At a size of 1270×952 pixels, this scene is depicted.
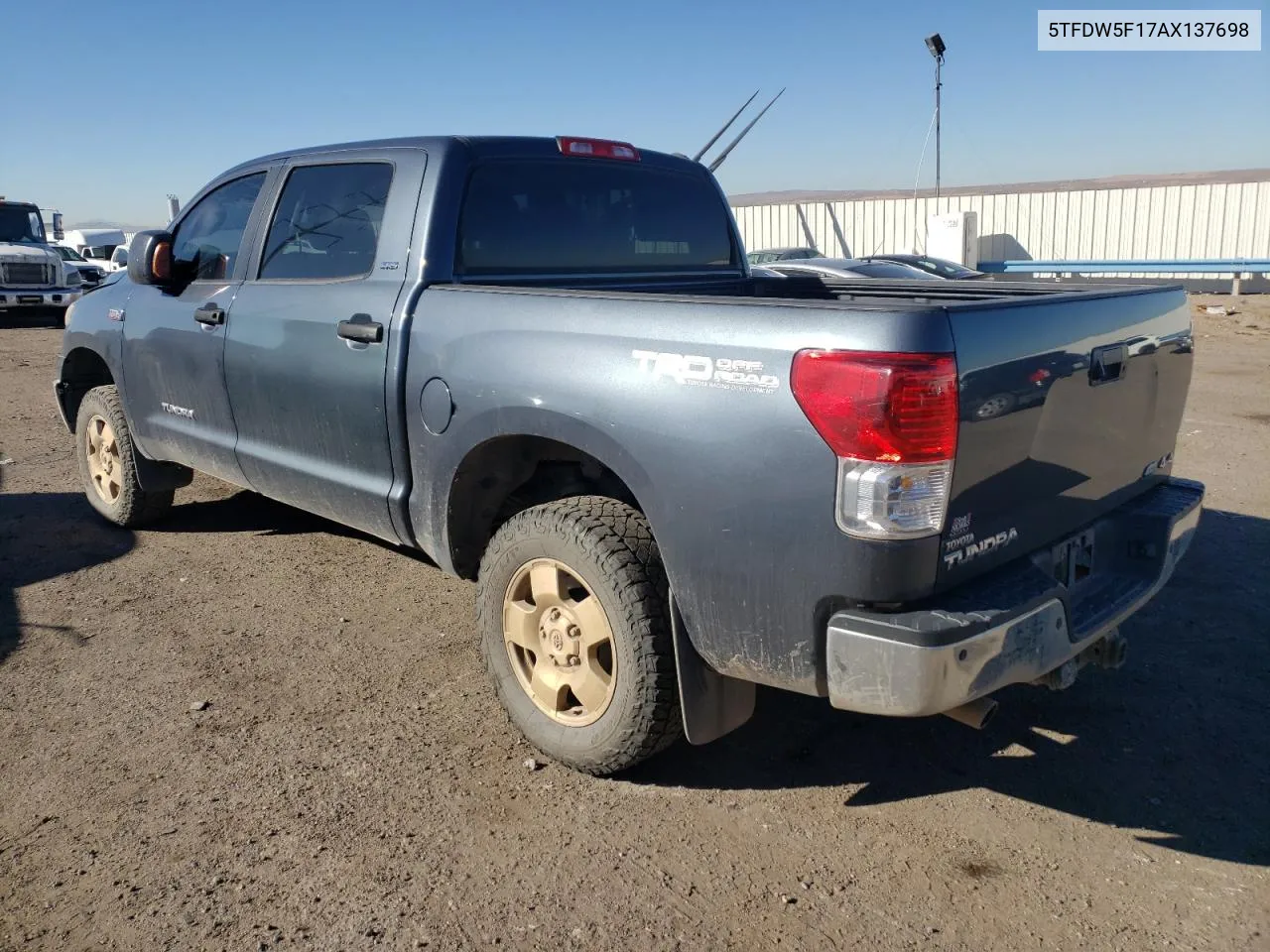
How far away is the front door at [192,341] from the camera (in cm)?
466

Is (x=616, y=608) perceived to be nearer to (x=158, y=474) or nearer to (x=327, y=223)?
(x=327, y=223)

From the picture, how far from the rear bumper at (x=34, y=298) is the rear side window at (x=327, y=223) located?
18015 mm

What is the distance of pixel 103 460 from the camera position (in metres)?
6.04

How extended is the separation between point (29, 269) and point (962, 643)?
2205cm

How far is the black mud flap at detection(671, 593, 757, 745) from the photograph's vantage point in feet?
9.62

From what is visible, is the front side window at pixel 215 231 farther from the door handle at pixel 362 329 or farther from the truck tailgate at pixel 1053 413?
the truck tailgate at pixel 1053 413

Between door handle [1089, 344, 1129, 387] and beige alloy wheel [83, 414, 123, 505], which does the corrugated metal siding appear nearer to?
beige alloy wheel [83, 414, 123, 505]

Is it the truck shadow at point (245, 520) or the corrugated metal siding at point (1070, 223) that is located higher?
the corrugated metal siding at point (1070, 223)

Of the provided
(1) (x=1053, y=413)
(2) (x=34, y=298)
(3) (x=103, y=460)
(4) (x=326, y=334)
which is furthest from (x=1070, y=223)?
(1) (x=1053, y=413)

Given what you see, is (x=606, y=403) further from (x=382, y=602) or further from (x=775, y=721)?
(x=382, y=602)

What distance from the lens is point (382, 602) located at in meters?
4.88

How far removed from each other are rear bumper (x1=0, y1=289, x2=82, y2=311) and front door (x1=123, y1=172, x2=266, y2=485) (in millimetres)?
16890

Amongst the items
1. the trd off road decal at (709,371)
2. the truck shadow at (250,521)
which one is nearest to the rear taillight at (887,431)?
the trd off road decal at (709,371)

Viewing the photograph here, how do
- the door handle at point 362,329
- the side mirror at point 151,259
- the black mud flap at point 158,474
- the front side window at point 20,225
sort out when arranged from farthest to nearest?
the front side window at point 20,225 < the black mud flap at point 158,474 < the side mirror at point 151,259 < the door handle at point 362,329
